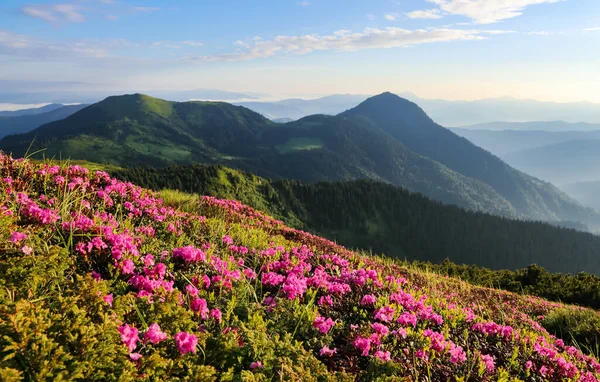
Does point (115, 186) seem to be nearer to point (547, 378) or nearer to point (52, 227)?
point (52, 227)

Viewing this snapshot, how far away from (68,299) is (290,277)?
141 inches

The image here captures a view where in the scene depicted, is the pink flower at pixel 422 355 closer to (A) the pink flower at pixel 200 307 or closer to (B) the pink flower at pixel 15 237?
(A) the pink flower at pixel 200 307

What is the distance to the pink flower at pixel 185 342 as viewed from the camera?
357 centimetres

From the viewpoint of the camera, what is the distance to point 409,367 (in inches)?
189

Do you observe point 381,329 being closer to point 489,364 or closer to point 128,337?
point 489,364

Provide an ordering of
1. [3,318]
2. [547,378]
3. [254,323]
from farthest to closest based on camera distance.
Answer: [547,378] < [254,323] < [3,318]

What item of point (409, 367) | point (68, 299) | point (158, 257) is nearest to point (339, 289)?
point (409, 367)

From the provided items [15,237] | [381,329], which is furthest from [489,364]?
[15,237]

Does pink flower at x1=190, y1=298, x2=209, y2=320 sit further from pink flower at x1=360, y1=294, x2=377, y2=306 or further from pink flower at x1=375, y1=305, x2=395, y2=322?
pink flower at x1=360, y1=294, x2=377, y2=306

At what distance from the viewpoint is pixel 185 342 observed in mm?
3598

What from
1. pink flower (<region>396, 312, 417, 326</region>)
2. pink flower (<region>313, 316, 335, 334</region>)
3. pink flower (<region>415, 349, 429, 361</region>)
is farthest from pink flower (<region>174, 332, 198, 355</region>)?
pink flower (<region>396, 312, 417, 326</region>)

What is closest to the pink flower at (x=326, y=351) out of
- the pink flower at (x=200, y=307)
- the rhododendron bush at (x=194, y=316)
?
the rhododendron bush at (x=194, y=316)

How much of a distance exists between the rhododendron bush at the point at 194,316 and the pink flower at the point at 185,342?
0.6 inches

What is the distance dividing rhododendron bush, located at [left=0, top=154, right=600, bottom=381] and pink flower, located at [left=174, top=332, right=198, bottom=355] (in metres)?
0.02
